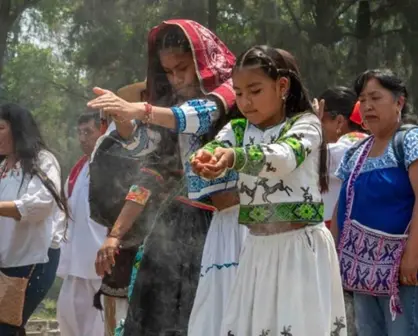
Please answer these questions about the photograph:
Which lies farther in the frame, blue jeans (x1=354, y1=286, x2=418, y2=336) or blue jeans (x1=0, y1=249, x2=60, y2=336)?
blue jeans (x1=0, y1=249, x2=60, y2=336)

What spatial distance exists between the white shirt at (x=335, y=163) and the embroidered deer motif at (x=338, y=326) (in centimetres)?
159

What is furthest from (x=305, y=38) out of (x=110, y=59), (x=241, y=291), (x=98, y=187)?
(x=241, y=291)

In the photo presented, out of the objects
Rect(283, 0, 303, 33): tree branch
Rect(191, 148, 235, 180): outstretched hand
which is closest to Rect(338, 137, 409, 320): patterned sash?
Rect(191, 148, 235, 180): outstretched hand

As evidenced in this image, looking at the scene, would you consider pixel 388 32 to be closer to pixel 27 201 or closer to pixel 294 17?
pixel 294 17

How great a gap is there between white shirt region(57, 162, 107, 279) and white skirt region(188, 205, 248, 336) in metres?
2.37

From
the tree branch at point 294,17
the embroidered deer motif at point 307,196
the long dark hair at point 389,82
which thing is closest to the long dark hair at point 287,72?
the embroidered deer motif at point 307,196

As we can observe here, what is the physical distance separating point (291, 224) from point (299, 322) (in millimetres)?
337

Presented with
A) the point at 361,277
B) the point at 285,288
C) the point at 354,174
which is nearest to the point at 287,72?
the point at 285,288

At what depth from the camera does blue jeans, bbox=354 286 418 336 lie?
177 inches

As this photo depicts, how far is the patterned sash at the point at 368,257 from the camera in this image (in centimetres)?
452

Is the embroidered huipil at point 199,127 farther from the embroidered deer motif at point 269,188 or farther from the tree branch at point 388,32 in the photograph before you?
the tree branch at point 388,32

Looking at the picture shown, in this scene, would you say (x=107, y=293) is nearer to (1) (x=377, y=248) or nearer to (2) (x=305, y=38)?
(1) (x=377, y=248)

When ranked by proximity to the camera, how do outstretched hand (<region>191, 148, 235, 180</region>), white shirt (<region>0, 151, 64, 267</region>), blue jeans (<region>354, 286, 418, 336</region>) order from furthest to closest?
1. white shirt (<region>0, 151, 64, 267</region>)
2. blue jeans (<region>354, 286, 418, 336</region>)
3. outstretched hand (<region>191, 148, 235, 180</region>)

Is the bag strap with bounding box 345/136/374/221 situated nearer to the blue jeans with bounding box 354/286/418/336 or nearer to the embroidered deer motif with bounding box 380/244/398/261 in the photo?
the embroidered deer motif with bounding box 380/244/398/261
